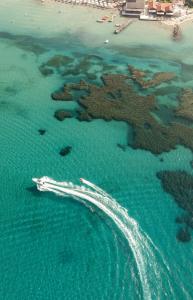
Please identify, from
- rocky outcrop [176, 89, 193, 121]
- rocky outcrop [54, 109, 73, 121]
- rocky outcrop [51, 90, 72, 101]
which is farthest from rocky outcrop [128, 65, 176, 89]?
rocky outcrop [54, 109, 73, 121]

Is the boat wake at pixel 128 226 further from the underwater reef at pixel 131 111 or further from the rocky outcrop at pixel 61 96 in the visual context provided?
the rocky outcrop at pixel 61 96

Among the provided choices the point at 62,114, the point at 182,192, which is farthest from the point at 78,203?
the point at 62,114

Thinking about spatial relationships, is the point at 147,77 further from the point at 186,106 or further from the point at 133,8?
the point at 133,8

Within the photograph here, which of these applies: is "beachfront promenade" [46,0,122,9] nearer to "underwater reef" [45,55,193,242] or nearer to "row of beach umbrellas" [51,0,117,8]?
"row of beach umbrellas" [51,0,117,8]

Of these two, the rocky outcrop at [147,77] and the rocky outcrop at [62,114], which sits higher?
the rocky outcrop at [147,77]

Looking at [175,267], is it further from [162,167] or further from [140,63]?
[140,63]

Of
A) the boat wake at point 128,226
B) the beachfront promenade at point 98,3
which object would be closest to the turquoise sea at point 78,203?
the boat wake at point 128,226
